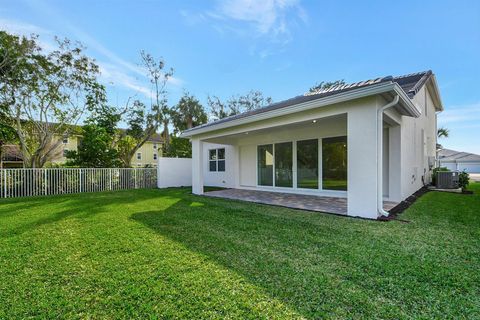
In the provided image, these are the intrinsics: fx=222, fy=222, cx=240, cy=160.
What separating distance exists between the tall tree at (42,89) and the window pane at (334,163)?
1431 cm

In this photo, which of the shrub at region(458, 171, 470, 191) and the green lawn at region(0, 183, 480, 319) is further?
the shrub at region(458, 171, 470, 191)

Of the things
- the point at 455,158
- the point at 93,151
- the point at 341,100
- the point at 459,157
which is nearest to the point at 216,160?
the point at 93,151

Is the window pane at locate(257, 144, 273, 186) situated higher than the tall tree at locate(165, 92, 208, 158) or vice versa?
the tall tree at locate(165, 92, 208, 158)

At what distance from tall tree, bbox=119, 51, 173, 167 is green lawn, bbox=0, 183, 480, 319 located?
49.0 feet

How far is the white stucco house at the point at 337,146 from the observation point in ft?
17.0

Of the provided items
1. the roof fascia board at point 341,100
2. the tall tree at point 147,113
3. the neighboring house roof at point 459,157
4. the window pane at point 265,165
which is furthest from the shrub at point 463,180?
the tall tree at point 147,113

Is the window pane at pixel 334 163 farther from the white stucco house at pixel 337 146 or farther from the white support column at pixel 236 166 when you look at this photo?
Result: the white support column at pixel 236 166

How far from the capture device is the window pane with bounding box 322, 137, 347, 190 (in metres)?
8.07

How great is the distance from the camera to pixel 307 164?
9.02m

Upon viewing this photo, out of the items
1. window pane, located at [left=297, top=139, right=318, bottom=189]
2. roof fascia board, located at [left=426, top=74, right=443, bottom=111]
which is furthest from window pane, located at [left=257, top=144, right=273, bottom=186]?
roof fascia board, located at [left=426, top=74, right=443, bottom=111]

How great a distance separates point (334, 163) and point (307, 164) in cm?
109

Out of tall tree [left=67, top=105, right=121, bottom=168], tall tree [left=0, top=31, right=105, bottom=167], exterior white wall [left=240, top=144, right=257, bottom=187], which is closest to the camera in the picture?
tall tree [left=0, top=31, right=105, bottom=167]

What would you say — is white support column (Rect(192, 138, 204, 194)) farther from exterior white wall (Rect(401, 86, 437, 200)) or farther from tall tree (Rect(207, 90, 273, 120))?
tall tree (Rect(207, 90, 273, 120))

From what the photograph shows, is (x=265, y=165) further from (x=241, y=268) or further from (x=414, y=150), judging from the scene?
(x=241, y=268)
